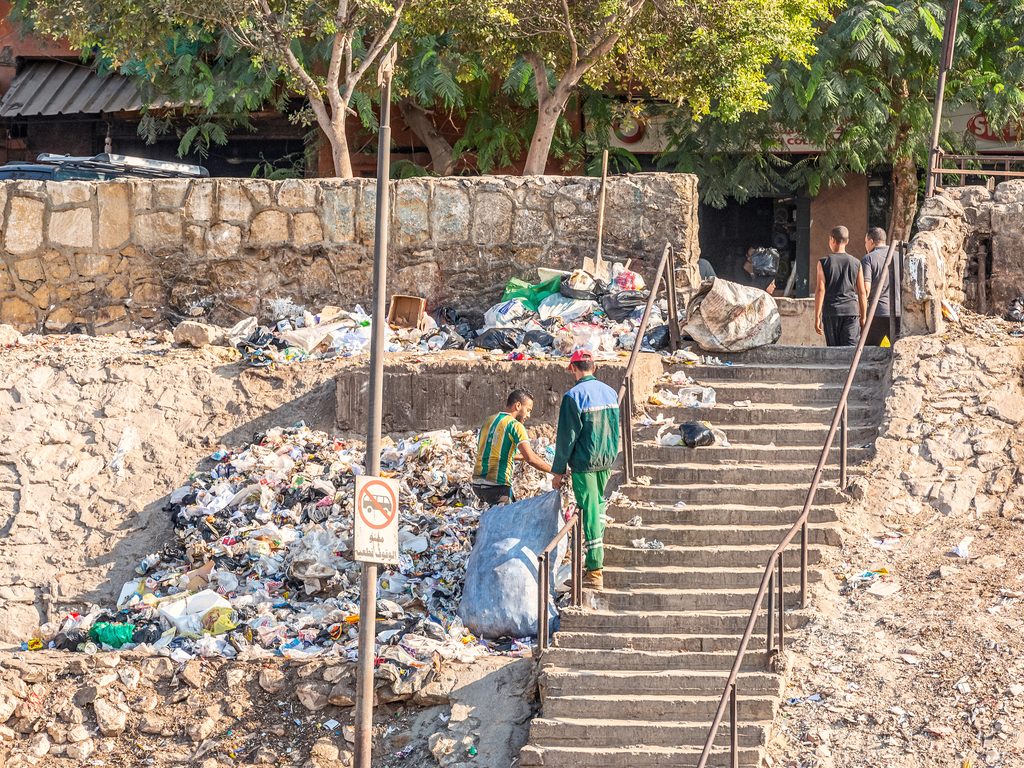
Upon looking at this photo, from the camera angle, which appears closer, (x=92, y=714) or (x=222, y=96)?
(x=92, y=714)

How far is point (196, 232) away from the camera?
1623cm

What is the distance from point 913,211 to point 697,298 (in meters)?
9.35

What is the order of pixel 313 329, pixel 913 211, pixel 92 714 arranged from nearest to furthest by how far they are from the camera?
pixel 92 714 → pixel 313 329 → pixel 913 211

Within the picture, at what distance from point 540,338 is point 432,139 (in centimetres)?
1043

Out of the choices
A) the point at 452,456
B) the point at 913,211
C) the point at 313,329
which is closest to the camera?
the point at 452,456

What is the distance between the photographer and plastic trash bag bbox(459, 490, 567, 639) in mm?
11648

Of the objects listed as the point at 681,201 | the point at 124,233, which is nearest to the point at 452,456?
the point at 681,201

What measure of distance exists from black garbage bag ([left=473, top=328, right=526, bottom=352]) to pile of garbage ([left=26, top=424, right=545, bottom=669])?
126cm

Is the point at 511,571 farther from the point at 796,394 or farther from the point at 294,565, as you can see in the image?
the point at 796,394

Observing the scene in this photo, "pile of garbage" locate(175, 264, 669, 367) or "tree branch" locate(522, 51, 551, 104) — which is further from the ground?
"tree branch" locate(522, 51, 551, 104)

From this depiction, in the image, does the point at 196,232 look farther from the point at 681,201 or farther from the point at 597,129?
the point at 597,129

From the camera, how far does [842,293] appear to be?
49.0ft

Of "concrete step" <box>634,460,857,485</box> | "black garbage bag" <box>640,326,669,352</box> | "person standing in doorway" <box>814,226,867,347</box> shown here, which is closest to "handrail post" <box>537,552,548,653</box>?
"concrete step" <box>634,460,857,485</box>

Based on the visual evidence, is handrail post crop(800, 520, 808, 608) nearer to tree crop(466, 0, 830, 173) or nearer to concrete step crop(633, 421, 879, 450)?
concrete step crop(633, 421, 879, 450)
